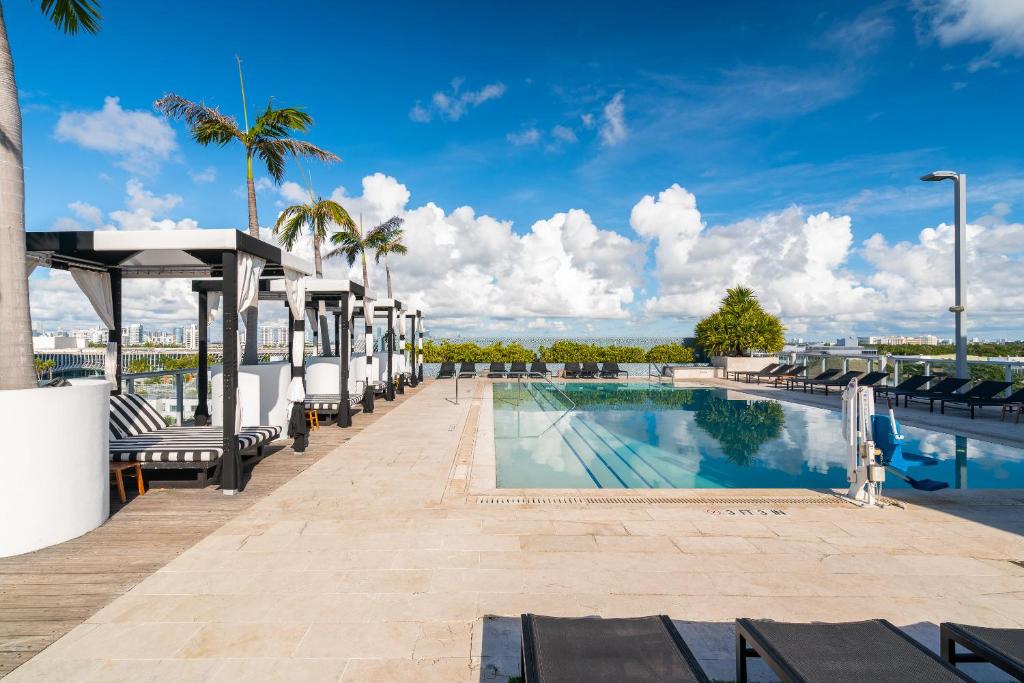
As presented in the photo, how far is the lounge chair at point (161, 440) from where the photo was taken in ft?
17.2

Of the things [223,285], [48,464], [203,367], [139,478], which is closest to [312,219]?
[203,367]

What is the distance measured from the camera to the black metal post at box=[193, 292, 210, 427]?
8672 millimetres

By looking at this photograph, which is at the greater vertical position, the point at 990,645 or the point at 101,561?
the point at 990,645

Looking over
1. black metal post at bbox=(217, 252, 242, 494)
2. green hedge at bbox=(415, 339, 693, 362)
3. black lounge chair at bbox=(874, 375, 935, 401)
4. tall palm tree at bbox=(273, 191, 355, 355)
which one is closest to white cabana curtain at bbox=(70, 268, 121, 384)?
black metal post at bbox=(217, 252, 242, 494)

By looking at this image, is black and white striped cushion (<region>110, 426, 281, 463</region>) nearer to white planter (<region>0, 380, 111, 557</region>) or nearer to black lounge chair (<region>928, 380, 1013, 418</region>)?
white planter (<region>0, 380, 111, 557</region>)

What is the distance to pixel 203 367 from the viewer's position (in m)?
8.95

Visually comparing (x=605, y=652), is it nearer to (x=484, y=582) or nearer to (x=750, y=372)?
(x=484, y=582)

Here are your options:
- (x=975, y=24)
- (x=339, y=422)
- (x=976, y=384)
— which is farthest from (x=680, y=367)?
(x=339, y=422)

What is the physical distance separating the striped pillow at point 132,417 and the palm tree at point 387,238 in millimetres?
15377

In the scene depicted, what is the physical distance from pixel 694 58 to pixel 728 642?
1595cm

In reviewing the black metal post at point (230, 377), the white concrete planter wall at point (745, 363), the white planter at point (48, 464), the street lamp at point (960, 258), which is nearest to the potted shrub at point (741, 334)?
the white concrete planter wall at point (745, 363)

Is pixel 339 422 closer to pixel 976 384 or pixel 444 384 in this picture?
pixel 444 384

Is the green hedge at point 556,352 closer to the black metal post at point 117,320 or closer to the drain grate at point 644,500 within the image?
the black metal post at point 117,320

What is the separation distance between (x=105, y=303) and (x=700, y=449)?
32.0 feet
